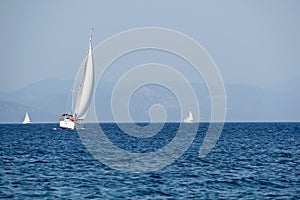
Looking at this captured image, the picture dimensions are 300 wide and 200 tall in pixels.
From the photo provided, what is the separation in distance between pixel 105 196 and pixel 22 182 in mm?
8442

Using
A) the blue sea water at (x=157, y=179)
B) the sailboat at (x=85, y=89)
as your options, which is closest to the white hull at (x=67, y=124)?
the sailboat at (x=85, y=89)

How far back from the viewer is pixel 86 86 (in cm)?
12119

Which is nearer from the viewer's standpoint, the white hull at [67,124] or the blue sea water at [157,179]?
the blue sea water at [157,179]

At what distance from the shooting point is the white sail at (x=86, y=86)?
120375 millimetres

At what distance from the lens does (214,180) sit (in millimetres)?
45438

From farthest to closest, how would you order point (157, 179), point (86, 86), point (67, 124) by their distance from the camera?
point (67, 124)
point (86, 86)
point (157, 179)

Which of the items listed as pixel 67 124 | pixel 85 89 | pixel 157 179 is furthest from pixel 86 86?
pixel 157 179

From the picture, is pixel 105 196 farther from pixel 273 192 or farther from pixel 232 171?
pixel 232 171

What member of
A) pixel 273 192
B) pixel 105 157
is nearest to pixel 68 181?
pixel 273 192

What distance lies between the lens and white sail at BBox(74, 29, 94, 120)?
120 m

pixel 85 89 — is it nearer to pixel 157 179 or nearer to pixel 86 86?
pixel 86 86

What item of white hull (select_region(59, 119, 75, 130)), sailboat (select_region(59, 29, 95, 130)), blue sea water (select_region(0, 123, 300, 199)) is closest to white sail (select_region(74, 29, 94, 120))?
sailboat (select_region(59, 29, 95, 130))

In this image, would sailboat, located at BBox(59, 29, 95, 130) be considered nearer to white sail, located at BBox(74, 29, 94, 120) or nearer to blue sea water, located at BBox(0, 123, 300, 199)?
white sail, located at BBox(74, 29, 94, 120)

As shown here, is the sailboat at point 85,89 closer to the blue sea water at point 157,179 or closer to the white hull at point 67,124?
the white hull at point 67,124
